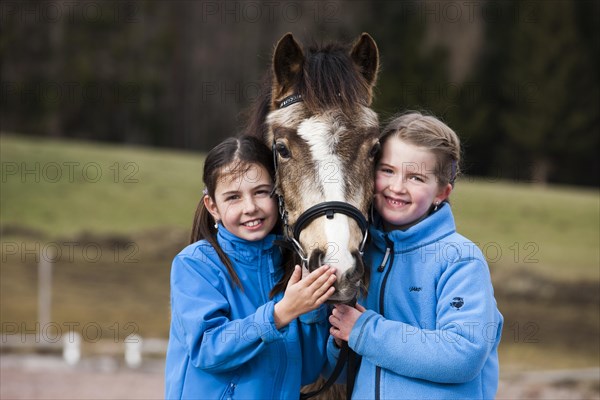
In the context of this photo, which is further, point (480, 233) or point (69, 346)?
point (480, 233)

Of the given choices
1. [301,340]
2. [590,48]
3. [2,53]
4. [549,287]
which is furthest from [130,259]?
[590,48]

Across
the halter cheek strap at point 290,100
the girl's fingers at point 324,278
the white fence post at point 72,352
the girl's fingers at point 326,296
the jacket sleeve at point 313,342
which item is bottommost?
the white fence post at point 72,352

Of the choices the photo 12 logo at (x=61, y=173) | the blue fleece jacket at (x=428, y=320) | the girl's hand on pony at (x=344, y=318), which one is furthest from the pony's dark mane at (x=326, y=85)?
the photo 12 logo at (x=61, y=173)

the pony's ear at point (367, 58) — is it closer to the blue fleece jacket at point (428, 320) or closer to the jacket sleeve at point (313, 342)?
the blue fleece jacket at point (428, 320)

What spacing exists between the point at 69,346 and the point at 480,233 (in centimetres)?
921

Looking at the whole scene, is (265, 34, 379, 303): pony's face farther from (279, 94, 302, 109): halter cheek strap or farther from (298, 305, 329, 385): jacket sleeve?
(298, 305, 329, 385): jacket sleeve

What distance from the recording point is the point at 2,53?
26.3 meters

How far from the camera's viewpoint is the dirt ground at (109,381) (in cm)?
824

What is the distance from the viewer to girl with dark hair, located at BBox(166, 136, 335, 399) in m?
2.62

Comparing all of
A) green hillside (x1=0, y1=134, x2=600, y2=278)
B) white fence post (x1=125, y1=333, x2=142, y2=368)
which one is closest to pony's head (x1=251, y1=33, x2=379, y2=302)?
white fence post (x1=125, y1=333, x2=142, y2=368)

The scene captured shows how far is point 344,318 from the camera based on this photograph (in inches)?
104

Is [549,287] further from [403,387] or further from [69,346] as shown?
[403,387]

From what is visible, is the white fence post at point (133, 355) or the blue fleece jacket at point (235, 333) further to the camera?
the white fence post at point (133, 355)

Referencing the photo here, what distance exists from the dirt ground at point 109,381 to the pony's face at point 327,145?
5961mm
